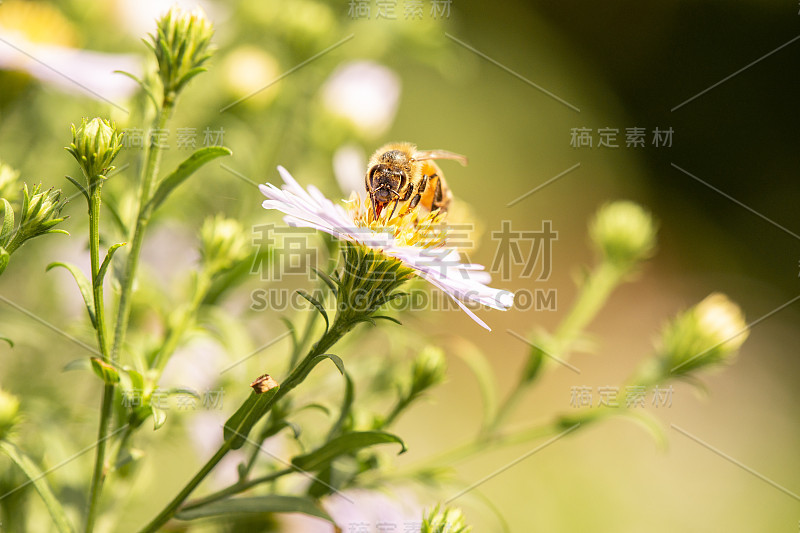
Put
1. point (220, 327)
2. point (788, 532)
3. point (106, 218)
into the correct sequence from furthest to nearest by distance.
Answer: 1. point (788, 532)
2. point (106, 218)
3. point (220, 327)

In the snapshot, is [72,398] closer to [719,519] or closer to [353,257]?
[353,257]

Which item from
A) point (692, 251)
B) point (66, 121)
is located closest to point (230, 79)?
point (66, 121)

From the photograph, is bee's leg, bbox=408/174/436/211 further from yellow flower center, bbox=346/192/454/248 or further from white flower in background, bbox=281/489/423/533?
white flower in background, bbox=281/489/423/533

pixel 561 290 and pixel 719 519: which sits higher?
pixel 561 290

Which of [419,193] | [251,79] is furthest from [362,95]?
[419,193]

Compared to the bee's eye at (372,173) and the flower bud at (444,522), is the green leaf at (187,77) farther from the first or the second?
the flower bud at (444,522)

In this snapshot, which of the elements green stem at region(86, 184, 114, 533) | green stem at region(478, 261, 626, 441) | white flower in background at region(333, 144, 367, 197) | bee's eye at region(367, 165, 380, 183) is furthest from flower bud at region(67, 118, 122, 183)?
green stem at region(478, 261, 626, 441)
